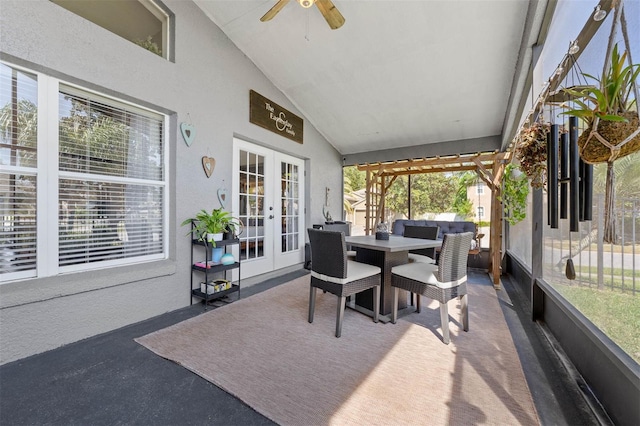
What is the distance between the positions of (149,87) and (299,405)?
308 cm

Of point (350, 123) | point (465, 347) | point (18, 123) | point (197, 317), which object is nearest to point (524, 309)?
point (465, 347)

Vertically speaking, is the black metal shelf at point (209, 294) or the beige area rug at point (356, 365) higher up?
the black metal shelf at point (209, 294)

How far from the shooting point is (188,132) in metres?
2.98

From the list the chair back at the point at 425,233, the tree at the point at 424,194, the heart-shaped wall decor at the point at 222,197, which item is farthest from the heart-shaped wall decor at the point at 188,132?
the tree at the point at 424,194

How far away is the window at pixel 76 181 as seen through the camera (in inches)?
78.7

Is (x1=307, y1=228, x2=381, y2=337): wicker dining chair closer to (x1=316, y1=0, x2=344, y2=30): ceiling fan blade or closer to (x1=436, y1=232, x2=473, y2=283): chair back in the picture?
(x1=436, y1=232, x2=473, y2=283): chair back

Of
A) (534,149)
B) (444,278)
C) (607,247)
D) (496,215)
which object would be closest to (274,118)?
(444,278)

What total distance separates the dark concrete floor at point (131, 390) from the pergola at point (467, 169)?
2267 millimetres

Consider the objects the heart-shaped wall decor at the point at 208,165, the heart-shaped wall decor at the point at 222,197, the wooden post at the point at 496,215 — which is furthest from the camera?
the wooden post at the point at 496,215

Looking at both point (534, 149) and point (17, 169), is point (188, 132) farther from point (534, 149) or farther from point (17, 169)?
point (534, 149)

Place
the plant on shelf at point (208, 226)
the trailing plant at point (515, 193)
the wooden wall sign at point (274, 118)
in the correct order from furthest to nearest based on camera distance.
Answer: the wooden wall sign at point (274, 118)
the trailing plant at point (515, 193)
the plant on shelf at point (208, 226)

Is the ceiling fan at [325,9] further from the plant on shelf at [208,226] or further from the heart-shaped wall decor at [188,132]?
the plant on shelf at [208,226]

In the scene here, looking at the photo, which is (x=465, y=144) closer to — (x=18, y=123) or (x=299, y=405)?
(x=299, y=405)

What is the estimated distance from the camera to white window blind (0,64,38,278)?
1956 mm
